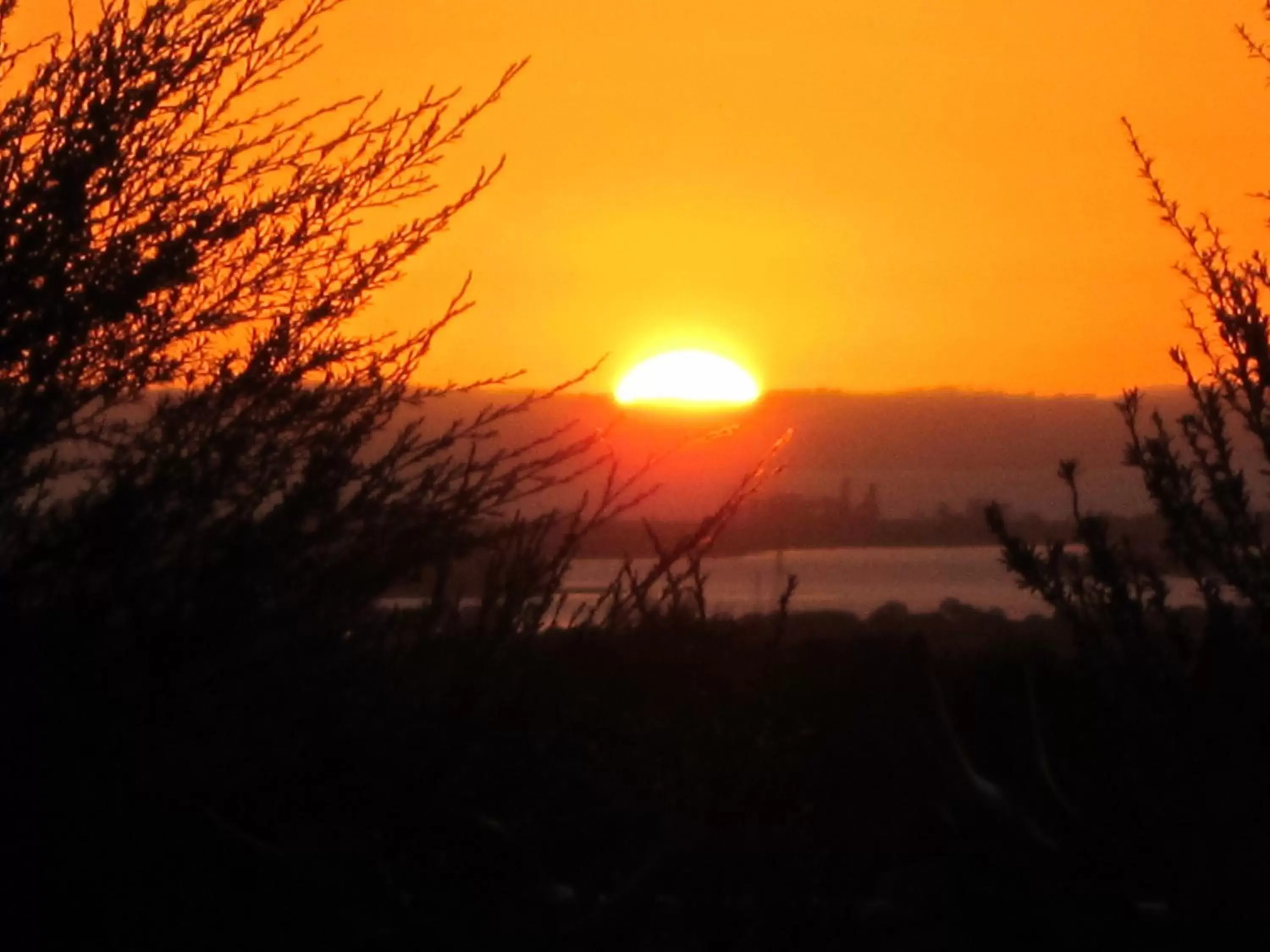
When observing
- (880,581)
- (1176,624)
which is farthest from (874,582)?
(1176,624)

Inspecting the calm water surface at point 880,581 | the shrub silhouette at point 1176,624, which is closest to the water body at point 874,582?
the calm water surface at point 880,581

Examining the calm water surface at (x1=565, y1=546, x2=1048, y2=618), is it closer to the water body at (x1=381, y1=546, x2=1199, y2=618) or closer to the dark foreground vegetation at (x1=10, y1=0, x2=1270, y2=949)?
the water body at (x1=381, y1=546, x2=1199, y2=618)

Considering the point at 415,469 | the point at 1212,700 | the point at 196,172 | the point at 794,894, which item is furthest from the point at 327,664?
the point at 1212,700

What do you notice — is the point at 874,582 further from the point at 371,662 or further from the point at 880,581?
the point at 371,662

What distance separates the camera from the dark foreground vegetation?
558 cm

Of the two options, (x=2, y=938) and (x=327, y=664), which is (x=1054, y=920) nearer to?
(x=327, y=664)

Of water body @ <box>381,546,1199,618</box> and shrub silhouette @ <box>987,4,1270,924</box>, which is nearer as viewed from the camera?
shrub silhouette @ <box>987,4,1270,924</box>

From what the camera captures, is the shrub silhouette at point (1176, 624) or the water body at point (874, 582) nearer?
the shrub silhouette at point (1176, 624)

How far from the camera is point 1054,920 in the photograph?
582 centimetres

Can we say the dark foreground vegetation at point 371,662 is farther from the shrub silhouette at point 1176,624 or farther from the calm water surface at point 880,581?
the calm water surface at point 880,581

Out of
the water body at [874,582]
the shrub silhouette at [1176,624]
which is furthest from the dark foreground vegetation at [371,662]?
the water body at [874,582]

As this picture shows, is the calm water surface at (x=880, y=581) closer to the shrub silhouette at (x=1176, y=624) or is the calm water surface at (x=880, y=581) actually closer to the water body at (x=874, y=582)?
the water body at (x=874, y=582)

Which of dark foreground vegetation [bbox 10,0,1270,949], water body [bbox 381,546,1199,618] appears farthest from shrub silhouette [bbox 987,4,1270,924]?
water body [bbox 381,546,1199,618]

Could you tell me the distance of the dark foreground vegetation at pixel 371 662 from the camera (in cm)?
558
